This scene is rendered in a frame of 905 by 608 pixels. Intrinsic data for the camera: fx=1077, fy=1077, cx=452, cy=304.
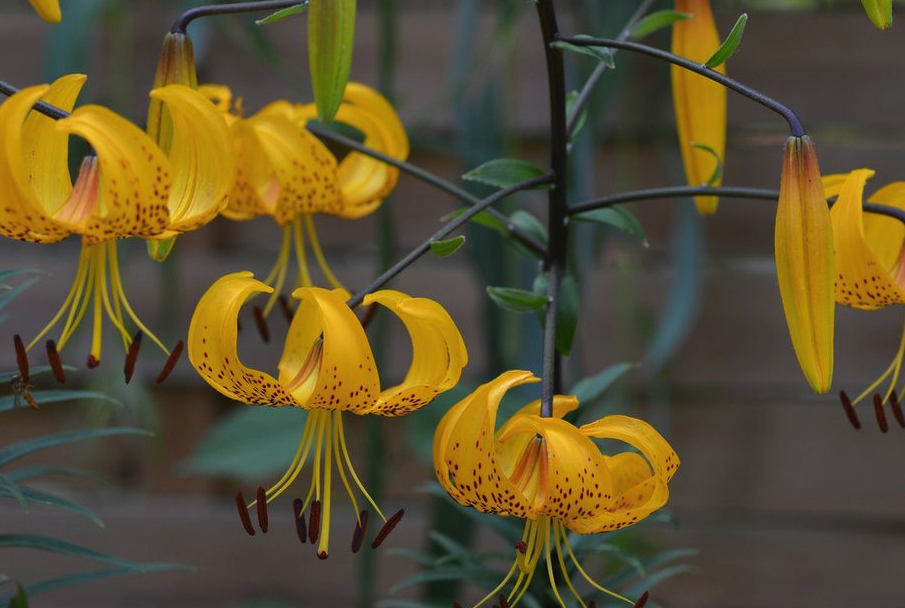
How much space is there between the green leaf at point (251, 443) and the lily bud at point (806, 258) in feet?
2.55

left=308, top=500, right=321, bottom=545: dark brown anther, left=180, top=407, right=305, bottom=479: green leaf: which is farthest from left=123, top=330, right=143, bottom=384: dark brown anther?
left=180, top=407, right=305, bottom=479: green leaf

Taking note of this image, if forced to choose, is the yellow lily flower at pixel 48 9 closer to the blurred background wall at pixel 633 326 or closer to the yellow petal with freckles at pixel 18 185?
the yellow petal with freckles at pixel 18 185

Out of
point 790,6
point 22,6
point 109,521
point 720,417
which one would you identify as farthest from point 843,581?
point 22,6

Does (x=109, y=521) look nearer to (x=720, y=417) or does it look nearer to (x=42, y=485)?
(x=42, y=485)

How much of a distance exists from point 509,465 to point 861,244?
186 millimetres

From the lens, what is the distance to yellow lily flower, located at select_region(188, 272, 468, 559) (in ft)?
1.47

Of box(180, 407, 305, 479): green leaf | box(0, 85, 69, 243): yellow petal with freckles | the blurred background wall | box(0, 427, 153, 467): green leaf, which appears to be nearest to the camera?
box(0, 85, 69, 243): yellow petal with freckles

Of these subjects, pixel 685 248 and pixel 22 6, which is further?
pixel 22 6

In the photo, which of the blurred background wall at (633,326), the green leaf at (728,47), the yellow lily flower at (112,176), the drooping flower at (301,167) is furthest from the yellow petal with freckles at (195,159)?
the blurred background wall at (633,326)

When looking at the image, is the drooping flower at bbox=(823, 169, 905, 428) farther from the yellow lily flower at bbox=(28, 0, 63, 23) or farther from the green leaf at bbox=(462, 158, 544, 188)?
the yellow lily flower at bbox=(28, 0, 63, 23)

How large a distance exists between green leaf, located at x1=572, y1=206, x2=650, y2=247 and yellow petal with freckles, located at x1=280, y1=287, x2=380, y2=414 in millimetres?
149

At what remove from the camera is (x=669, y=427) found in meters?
1.44

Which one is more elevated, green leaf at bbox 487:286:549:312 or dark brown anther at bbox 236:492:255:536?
green leaf at bbox 487:286:549:312

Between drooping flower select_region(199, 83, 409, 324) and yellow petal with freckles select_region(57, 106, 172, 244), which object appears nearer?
yellow petal with freckles select_region(57, 106, 172, 244)
